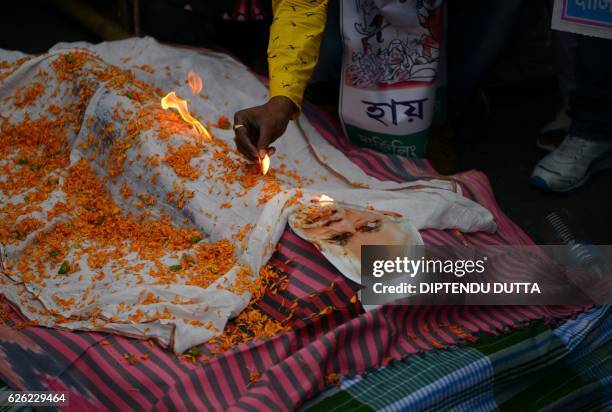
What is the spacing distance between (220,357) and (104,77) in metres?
1.38

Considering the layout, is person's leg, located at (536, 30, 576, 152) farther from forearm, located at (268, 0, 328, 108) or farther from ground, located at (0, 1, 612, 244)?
forearm, located at (268, 0, 328, 108)

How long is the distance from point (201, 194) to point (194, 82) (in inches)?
31.3

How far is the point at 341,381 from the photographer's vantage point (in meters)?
1.65

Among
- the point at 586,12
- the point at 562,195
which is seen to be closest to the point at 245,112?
the point at 586,12

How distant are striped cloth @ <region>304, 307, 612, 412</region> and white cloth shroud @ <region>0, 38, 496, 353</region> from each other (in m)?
0.38

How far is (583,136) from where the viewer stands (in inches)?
113

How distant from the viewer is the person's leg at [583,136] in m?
2.75

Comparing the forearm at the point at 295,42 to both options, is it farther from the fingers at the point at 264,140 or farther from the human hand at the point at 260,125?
the fingers at the point at 264,140

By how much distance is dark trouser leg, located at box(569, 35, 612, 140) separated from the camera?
8.82 feet

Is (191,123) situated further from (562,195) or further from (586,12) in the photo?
(562,195)

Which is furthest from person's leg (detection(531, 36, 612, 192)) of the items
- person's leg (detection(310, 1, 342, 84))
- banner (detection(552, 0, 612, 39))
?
person's leg (detection(310, 1, 342, 84))

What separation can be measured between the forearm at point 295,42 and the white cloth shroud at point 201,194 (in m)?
0.30

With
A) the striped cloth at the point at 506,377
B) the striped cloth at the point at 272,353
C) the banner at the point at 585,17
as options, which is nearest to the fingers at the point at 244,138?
the striped cloth at the point at 272,353

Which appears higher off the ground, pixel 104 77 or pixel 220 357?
pixel 104 77
